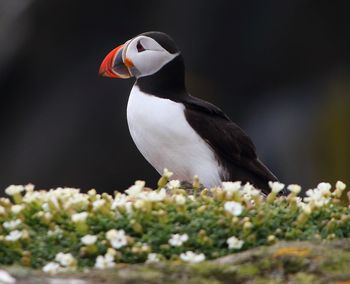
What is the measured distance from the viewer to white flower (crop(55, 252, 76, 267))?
16.4 ft

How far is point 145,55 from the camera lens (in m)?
8.23

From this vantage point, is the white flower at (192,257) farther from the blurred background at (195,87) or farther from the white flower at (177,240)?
the blurred background at (195,87)

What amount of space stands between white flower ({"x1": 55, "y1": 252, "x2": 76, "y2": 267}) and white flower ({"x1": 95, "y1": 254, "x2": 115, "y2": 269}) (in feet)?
0.37

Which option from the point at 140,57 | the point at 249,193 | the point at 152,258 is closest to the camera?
the point at 152,258

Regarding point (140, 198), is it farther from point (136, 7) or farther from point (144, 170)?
point (136, 7)

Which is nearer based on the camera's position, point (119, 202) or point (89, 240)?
point (89, 240)

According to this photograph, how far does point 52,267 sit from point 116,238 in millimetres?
360

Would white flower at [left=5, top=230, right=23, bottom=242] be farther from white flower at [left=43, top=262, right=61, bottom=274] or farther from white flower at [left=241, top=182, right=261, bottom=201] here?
white flower at [left=241, top=182, right=261, bottom=201]

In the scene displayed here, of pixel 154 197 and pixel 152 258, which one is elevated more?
pixel 154 197


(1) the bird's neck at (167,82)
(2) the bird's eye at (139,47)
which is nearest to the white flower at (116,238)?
(1) the bird's neck at (167,82)

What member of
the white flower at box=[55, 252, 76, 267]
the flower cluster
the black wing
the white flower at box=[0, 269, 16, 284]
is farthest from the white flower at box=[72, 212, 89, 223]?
the black wing

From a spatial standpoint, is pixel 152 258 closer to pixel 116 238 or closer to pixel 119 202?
pixel 116 238

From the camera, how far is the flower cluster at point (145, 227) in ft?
17.0

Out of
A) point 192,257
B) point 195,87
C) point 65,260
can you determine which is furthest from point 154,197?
point 195,87
